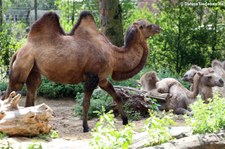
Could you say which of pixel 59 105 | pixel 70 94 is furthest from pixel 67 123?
pixel 70 94

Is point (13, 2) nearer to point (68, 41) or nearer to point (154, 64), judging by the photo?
point (154, 64)

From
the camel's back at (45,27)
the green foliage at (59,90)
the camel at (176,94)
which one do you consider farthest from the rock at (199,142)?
the green foliage at (59,90)

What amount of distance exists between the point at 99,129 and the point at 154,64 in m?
9.39

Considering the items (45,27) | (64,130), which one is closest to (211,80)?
(64,130)

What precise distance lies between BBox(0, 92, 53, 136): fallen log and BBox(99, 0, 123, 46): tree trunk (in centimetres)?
557

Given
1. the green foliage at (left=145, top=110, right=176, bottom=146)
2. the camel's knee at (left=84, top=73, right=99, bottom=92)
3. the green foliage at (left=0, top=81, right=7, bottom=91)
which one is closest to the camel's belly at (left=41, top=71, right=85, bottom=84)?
the camel's knee at (left=84, top=73, right=99, bottom=92)

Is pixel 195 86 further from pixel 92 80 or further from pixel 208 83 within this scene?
pixel 92 80

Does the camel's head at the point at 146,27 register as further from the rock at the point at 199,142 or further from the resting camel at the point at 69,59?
the rock at the point at 199,142

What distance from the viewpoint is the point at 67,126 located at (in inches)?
311

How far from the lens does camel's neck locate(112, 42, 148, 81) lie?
769 centimetres

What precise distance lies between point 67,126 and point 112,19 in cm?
447

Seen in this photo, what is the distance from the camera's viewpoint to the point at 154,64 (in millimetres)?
13969

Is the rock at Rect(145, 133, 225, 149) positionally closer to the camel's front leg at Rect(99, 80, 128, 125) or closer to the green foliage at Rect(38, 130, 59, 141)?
the green foliage at Rect(38, 130, 59, 141)

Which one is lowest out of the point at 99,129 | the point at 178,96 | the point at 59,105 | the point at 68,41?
the point at 59,105
